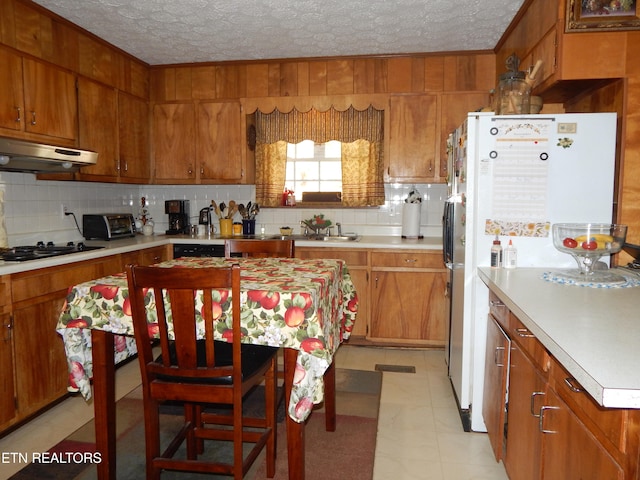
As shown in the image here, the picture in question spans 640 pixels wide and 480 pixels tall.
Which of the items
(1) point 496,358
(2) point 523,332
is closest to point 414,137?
(1) point 496,358

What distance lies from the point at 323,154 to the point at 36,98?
2.35 metres

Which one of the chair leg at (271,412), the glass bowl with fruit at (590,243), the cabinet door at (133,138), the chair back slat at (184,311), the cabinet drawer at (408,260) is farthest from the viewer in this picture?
the cabinet door at (133,138)

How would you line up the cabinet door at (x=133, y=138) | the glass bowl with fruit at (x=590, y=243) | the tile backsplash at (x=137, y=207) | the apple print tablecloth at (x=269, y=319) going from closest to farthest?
the apple print tablecloth at (x=269, y=319) < the glass bowl with fruit at (x=590, y=243) < the tile backsplash at (x=137, y=207) < the cabinet door at (x=133, y=138)

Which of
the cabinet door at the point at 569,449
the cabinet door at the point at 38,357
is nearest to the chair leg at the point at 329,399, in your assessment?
the cabinet door at the point at 569,449

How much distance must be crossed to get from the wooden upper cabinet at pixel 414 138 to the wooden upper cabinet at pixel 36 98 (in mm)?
2416

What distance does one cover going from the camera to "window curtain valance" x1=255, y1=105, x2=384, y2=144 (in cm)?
410

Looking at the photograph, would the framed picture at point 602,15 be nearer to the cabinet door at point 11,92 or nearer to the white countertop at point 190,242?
the white countertop at point 190,242

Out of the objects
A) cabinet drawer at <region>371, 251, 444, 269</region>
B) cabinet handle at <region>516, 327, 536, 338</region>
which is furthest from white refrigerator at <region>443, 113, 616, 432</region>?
cabinet drawer at <region>371, 251, 444, 269</region>

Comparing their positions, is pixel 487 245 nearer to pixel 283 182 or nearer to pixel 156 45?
pixel 283 182

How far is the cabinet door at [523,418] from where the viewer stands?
1.43 meters

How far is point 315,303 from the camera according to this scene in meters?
1.65

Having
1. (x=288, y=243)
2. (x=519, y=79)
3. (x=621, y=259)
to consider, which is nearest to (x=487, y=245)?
(x=621, y=259)

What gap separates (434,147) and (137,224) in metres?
2.89

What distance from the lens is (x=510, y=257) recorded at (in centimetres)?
224
